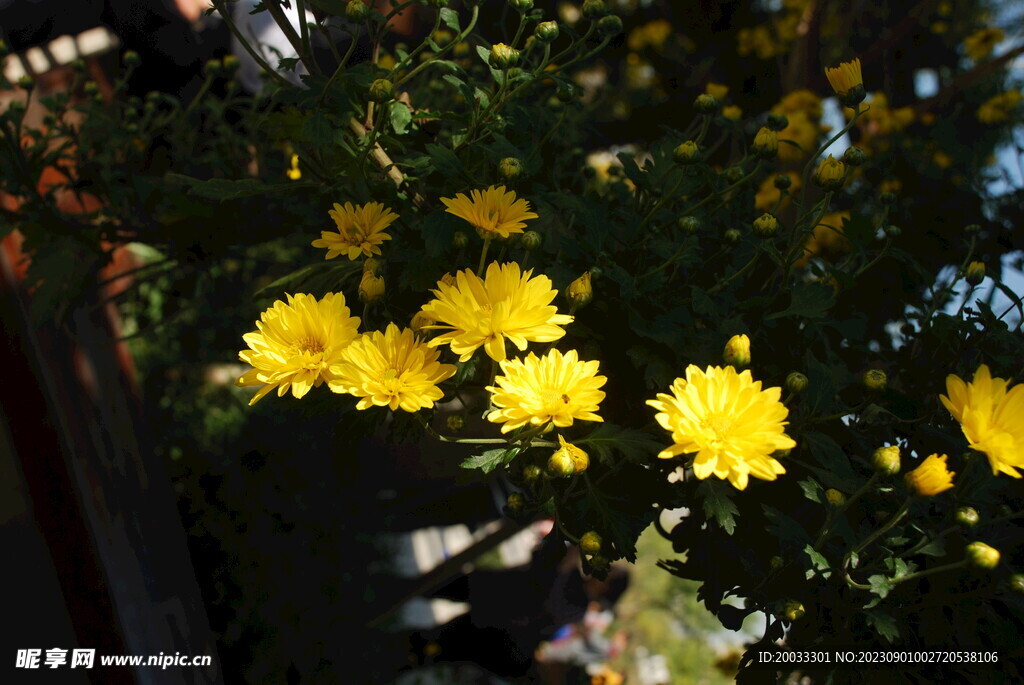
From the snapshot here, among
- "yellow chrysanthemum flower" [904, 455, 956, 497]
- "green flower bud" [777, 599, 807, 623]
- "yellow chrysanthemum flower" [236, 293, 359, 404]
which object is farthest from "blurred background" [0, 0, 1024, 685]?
"yellow chrysanthemum flower" [904, 455, 956, 497]

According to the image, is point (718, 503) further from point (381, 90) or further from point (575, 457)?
point (381, 90)

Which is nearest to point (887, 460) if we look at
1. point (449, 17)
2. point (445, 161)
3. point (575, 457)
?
point (575, 457)

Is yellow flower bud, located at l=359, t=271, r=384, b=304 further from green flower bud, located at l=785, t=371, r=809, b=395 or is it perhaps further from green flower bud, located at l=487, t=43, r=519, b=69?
green flower bud, located at l=785, t=371, r=809, b=395

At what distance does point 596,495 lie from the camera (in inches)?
27.8

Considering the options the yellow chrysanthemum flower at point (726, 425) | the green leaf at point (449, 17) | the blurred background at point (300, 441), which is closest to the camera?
the yellow chrysanthemum flower at point (726, 425)

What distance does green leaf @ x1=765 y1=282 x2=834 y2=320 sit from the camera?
745 mm

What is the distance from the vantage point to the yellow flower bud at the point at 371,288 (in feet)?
2.23

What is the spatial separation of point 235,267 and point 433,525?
1035 mm

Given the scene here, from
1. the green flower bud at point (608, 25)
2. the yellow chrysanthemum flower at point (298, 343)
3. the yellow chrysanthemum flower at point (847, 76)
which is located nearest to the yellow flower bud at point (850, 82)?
the yellow chrysanthemum flower at point (847, 76)

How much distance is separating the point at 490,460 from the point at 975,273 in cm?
60

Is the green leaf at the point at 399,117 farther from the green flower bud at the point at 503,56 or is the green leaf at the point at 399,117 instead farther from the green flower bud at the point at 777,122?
the green flower bud at the point at 777,122

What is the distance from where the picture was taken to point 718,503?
651mm

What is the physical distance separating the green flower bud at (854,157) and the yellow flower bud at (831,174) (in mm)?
16

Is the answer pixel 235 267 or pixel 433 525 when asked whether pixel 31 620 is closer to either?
pixel 433 525
